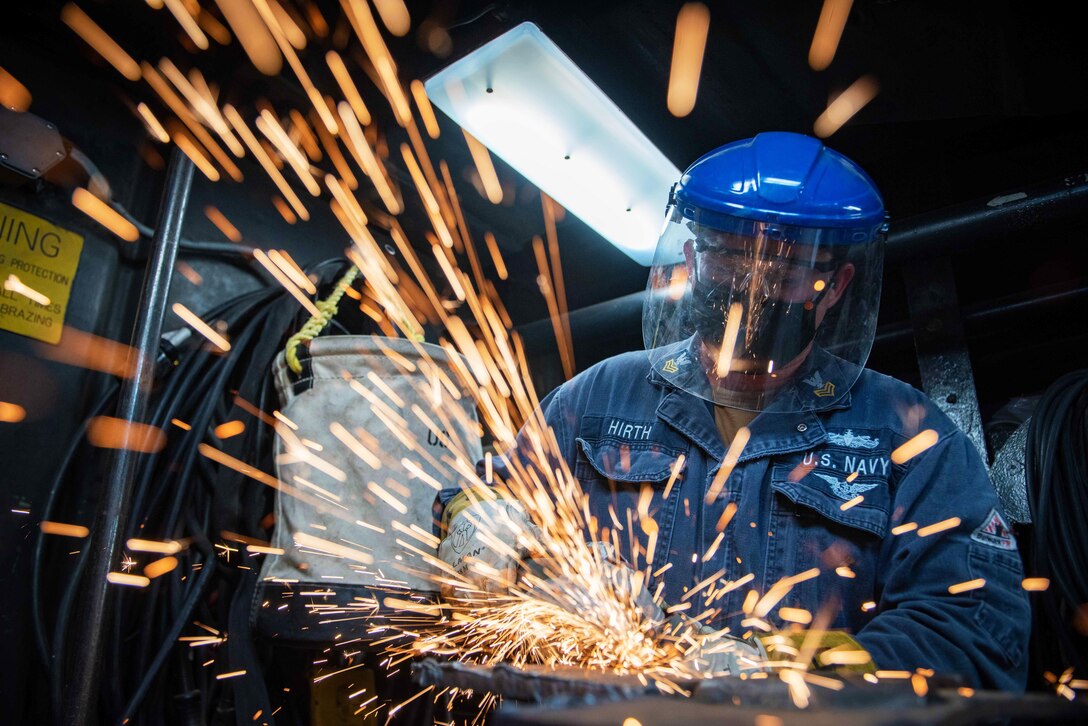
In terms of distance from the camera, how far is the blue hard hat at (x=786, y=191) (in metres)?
1.85

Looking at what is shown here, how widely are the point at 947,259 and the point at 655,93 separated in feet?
4.05

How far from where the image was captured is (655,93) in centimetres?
271

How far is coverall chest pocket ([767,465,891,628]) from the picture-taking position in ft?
5.79

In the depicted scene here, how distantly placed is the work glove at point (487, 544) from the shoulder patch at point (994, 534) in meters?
1.04

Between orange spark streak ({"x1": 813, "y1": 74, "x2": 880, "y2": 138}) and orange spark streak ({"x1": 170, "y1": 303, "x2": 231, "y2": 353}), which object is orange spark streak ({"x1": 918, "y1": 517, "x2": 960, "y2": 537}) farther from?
orange spark streak ({"x1": 170, "y1": 303, "x2": 231, "y2": 353})

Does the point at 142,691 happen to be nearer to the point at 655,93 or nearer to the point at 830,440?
the point at 830,440

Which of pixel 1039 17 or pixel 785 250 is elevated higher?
pixel 1039 17

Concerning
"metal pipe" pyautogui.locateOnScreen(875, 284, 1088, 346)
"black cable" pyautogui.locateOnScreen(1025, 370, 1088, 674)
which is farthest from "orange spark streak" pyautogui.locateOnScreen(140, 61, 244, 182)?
"black cable" pyautogui.locateOnScreen(1025, 370, 1088, 674)

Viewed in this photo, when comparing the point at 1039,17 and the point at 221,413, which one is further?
the point at 221,413

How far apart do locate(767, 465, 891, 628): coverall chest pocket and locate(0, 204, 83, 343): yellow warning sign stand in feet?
7.64

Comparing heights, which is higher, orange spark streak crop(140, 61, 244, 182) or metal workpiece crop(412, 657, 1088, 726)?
orange spark streak crop(140, 61, 244, 182)

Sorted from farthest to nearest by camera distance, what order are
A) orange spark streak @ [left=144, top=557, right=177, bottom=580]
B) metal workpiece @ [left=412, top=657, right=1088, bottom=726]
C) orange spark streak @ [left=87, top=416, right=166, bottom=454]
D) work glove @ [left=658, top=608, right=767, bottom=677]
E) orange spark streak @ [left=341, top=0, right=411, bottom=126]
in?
orange spark streak @ [left=341, top=0, right=411, bottom=126]
orange spark streak @ [left=144, top=557, right=177, bottom=580]
orange spark streak @ [left=87, top=416, right=166, bottom=454]
work glove @ [left=658, top=608, right=767, bottom=677]
metal workpiece @ [left=412, top=657, right=1088, bottom=726]

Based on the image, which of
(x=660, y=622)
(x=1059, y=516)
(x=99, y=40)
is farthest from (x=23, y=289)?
(x=1059, y=516)

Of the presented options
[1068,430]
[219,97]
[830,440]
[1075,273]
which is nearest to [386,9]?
[219,97]
